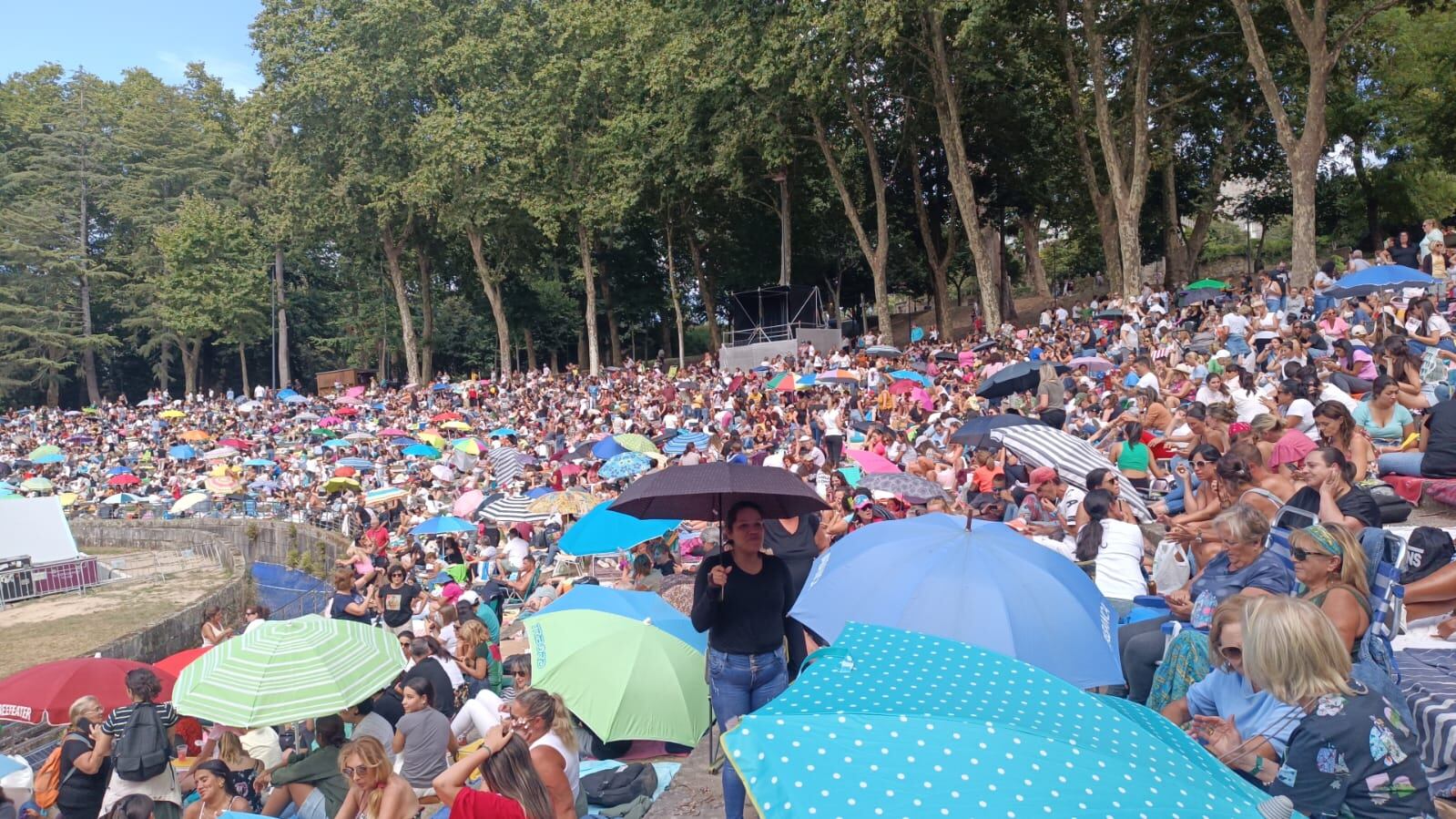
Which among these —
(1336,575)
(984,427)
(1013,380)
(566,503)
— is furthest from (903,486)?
(1336,575)

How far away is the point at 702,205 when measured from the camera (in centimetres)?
4106

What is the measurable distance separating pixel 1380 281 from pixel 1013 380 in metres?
5.58

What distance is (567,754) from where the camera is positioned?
4.63m

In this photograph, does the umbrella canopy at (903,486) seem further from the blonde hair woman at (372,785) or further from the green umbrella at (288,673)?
the blonde hair woman at (372,785)

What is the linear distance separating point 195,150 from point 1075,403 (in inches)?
2236

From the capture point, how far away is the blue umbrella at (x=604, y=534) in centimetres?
997

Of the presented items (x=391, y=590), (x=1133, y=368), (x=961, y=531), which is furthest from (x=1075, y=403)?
(x=961, y=531)

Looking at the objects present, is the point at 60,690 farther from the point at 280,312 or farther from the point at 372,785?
the point at 280,312

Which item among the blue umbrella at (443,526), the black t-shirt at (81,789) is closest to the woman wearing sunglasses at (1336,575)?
the black t-shirt at (81,789)

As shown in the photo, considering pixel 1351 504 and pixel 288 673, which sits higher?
pixel 1351 504

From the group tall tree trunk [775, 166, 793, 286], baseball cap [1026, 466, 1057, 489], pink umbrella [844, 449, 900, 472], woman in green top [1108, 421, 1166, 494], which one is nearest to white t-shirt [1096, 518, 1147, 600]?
baseball cap [1026, 466, 1057, 489]

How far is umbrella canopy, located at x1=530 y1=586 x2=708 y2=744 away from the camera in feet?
19.4

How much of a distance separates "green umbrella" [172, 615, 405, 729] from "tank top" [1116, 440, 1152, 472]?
21.8ft

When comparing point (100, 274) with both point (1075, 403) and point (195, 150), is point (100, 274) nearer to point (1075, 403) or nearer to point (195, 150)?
point (195, 150)
